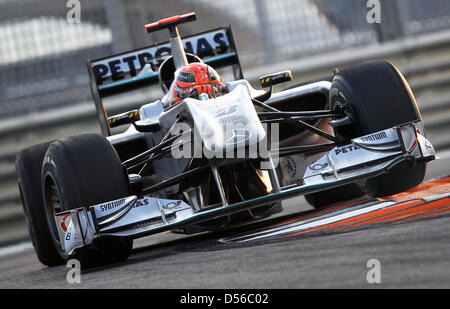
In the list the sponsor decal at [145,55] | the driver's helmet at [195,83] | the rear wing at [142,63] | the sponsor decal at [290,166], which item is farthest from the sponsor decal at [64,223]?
the sponsor decal at [145,55]

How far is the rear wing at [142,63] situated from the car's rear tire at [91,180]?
2588 millimetres

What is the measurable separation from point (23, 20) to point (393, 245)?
24.3 ft

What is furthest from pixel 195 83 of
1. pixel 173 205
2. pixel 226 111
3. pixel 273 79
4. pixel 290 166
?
pixel 173 205

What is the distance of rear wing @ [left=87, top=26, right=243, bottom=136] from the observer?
8070mm

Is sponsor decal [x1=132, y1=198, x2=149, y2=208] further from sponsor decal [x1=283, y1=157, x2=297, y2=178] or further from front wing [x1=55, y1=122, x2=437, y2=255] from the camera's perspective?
sponsor decal [x1=283, y1=157, x2=297, y2=178]

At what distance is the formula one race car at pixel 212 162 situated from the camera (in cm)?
518

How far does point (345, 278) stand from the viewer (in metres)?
3.10

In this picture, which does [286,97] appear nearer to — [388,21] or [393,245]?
[393,245]

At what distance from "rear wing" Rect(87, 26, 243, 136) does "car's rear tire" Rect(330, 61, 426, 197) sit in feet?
7.93

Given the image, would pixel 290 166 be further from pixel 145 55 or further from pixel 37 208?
pixel 145 55

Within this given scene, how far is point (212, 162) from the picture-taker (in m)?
5.25

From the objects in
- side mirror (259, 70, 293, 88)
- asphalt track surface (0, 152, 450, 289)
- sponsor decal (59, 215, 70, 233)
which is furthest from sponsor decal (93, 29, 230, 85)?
sponsor decal (59, 215, 70, 233)

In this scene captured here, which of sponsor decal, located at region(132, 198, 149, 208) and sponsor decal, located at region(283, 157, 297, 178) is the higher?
sponsor decal, located at region(132, 198, 149, 208)

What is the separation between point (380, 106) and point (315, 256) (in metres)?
2.09
